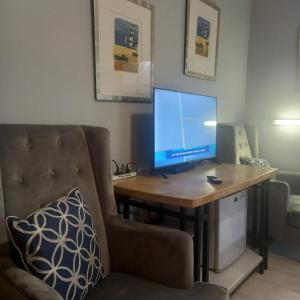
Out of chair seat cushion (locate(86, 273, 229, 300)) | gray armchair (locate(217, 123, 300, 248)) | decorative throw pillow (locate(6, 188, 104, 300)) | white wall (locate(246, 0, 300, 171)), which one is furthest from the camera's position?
white wall (locate(246, 0, 300, 171))

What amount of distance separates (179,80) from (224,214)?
3.52ft

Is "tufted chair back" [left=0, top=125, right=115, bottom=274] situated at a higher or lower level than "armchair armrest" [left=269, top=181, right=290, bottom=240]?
higher

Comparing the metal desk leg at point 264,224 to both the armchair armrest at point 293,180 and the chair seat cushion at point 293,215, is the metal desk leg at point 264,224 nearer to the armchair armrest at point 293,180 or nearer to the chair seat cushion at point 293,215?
the chair seat cushion at point 293,215

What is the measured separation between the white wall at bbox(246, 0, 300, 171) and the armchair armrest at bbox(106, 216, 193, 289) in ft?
7.76

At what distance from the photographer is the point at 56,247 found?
1.06m

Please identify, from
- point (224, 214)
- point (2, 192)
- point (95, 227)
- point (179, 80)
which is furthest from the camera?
point (179, 80)

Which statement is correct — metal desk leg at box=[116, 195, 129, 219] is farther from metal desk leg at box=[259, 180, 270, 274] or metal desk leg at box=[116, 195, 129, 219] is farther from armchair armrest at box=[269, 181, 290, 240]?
armchair armrest at box=[269, 181, 290, 240]

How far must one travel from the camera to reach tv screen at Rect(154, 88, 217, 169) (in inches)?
75.0

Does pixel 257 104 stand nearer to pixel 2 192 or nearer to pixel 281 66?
pixel 281 66

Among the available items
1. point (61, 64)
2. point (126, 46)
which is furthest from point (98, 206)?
point (126, 46)

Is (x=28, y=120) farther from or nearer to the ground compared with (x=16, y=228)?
farther from the ground

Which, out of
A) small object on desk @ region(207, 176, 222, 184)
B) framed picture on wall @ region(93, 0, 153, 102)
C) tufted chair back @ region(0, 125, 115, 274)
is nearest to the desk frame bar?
small object on desk @ region(207, 176, 222, 184)

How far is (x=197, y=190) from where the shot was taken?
158 cm

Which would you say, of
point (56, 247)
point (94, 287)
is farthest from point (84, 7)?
point (94, 287)
